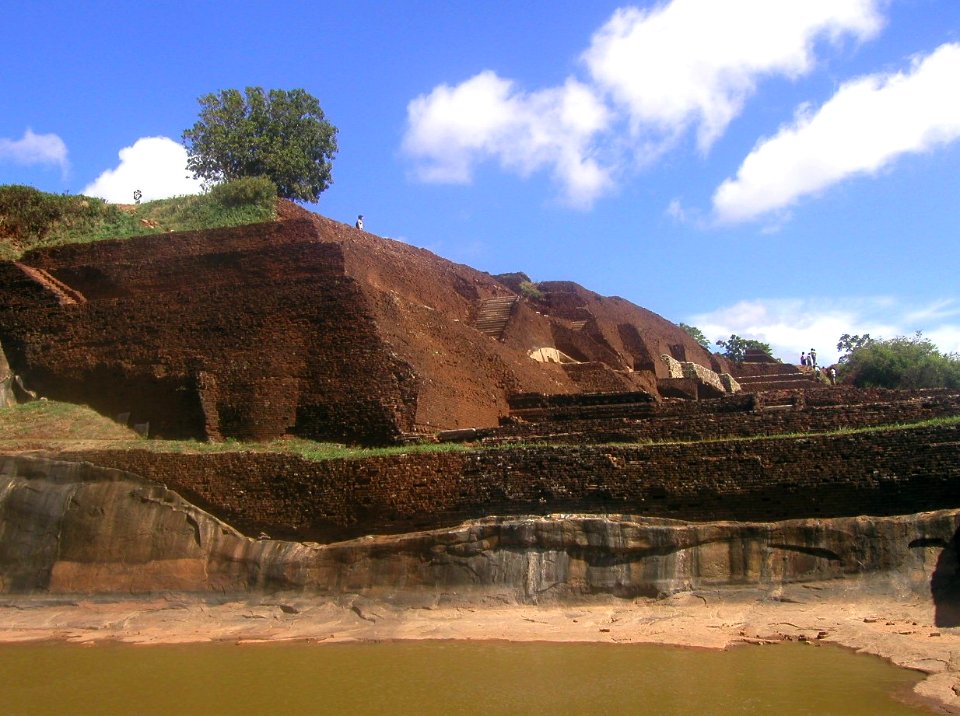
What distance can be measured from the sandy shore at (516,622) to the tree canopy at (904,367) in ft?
70.9

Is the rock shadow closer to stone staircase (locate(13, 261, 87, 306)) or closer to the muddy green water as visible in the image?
the muddy green water

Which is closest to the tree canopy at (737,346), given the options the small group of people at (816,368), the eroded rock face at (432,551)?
the small group of people at (816,368)

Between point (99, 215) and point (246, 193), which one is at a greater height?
point (246, 193)

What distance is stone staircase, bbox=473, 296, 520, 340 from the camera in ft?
96.5

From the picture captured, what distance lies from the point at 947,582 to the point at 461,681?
7.02 metres

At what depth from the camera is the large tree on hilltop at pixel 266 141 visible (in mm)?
35562

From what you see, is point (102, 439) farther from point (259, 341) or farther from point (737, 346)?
point (737, 346)

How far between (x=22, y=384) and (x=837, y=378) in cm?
Result: 2943

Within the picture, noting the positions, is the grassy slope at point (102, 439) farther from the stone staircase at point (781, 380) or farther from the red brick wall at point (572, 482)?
the stone staircase at point (781, 380)

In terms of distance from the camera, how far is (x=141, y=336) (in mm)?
23828

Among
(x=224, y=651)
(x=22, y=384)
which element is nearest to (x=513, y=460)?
(x=224, y=651)

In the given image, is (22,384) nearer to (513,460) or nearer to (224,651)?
(224,651)

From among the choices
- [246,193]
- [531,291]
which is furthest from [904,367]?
[246,193]

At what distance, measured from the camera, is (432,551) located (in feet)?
55.2
